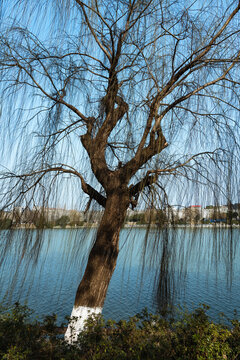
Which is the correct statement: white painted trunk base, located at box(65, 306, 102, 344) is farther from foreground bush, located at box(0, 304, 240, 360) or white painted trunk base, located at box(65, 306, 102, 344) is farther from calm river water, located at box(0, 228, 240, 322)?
calm river water, located at box(0, 228, 240, 322)

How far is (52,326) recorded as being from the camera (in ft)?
6.36

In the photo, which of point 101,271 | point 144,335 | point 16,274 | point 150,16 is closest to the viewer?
point 150,16

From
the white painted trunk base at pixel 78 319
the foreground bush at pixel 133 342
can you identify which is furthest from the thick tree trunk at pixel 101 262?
the foreground bush at pixel 133 342

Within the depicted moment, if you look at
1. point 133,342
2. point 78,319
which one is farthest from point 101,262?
point 133,342

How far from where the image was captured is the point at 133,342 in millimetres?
1487

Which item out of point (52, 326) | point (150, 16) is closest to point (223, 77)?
point (150, 16)

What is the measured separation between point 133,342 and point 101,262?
0.54 metres

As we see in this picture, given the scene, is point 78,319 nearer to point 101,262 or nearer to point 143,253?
point 101,262

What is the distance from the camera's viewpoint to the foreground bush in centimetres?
138

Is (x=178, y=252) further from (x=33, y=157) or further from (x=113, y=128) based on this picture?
(x=33, y=157)

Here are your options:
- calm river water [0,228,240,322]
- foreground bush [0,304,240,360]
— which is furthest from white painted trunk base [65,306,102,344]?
calm river water [0,228,240,322]

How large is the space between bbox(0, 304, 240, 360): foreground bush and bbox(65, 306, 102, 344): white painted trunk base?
0.33ft

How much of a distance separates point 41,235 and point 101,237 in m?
0.44

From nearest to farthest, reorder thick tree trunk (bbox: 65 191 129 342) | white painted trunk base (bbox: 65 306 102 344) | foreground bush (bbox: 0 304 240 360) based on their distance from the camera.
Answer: foreground bush (bbox: 0 304 240 360) → white painted trunk base (bbox: 65 306 102 344) → thick tree trunk (bbox: 65 191 129 342)
